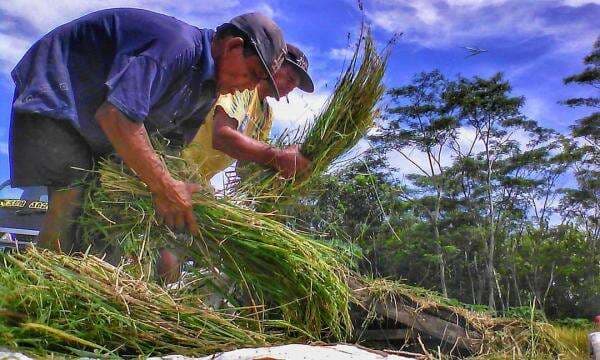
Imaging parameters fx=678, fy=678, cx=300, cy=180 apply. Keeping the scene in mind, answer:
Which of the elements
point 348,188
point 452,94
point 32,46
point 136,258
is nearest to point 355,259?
point 348,188

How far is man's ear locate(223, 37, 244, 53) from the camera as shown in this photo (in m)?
2.05

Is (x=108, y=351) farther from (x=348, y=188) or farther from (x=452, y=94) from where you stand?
(x=452, y=94)

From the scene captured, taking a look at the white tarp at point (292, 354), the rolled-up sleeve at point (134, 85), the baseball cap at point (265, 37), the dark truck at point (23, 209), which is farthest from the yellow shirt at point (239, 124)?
the dark truck at point (23, 209)

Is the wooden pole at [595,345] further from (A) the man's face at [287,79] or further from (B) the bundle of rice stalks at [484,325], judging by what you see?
(A) the man's face at [287,79]

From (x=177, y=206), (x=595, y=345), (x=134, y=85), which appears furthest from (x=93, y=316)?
(x=595, y=345)

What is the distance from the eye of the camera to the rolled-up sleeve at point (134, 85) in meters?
1.81

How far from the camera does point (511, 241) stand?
22.0 metres

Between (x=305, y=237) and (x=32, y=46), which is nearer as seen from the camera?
(x=305, y=237)

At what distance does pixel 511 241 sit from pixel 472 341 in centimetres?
2070

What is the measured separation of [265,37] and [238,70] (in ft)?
0.51

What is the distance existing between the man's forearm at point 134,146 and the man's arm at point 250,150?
19.6 inches

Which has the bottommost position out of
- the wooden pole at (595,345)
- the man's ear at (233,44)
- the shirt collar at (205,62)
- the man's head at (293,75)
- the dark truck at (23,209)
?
the dark truck at (23,209)

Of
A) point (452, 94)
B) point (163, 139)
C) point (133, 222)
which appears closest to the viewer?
point (133, 222)

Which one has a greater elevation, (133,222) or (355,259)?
(355,259)
